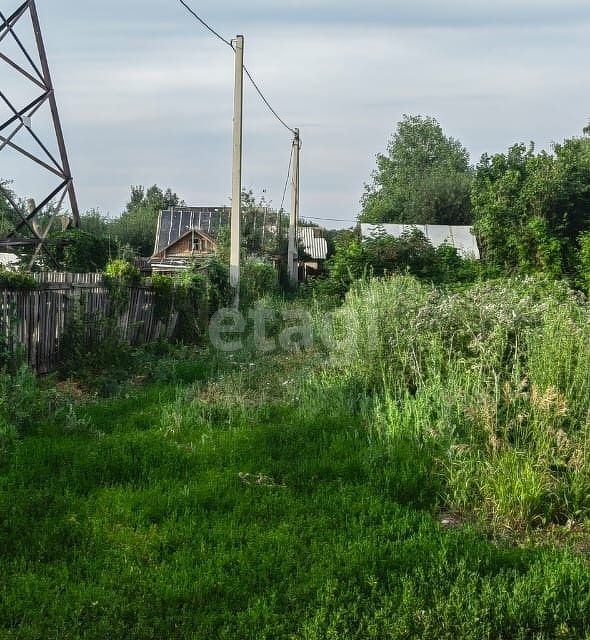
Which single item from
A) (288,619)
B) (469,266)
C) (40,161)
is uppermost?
(40,161)

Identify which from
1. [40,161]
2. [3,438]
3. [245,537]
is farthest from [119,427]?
[40,161]

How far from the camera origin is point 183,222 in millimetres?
39406

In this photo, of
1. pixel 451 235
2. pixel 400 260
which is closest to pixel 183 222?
pixel 451 235

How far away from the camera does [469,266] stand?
24.9 meters

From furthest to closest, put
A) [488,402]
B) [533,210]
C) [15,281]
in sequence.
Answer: [533,210] < [15,281] < [488,402]

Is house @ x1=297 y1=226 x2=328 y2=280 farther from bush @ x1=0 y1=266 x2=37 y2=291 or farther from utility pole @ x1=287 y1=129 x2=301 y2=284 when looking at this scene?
bush @ x1=0 y1=266 x2=37 y2=291

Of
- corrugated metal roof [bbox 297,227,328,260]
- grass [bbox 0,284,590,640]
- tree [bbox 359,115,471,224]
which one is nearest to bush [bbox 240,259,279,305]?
grass [bbox 0,284,590,640]

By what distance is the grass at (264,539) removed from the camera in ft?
10.6

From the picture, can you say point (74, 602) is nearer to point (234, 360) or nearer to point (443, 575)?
point (443, 575)

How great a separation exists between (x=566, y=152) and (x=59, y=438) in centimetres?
2819

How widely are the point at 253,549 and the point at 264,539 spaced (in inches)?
4.9

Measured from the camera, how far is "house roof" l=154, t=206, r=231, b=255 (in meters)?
38.9

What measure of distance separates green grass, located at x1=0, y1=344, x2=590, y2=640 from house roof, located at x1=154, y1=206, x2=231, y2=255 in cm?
3357

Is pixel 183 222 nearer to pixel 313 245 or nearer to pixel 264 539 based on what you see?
pixel 313 245
